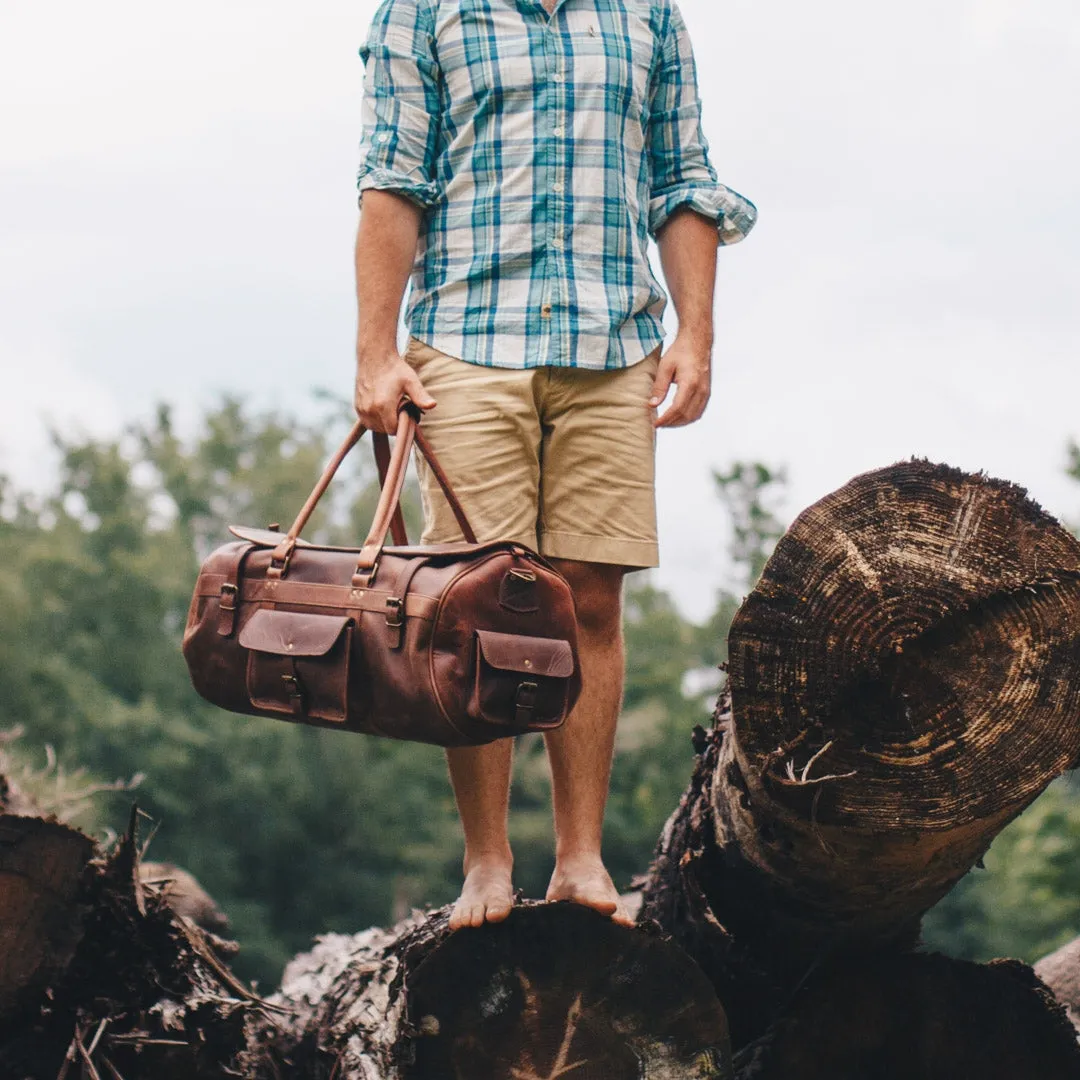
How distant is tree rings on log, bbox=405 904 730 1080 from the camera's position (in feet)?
9.13

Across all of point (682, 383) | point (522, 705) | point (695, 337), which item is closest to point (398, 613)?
point (522, 705)

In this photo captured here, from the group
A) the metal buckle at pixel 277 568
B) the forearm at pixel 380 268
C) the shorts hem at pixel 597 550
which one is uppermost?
the forearm at pixel 380 268

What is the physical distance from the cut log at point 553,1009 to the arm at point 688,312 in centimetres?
105

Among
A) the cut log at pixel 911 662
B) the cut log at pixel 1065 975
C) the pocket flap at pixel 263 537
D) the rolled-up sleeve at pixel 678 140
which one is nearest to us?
the cut log at pixel 911 662

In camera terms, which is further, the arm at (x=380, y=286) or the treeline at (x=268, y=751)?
the treeline at (x=268, y=751)

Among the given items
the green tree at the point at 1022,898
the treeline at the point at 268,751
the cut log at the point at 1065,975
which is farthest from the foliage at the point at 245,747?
the cut log at the point at 1065,975

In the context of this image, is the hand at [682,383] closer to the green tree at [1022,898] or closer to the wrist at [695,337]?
the wrist at [695,337]

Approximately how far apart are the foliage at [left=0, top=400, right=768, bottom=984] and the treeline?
44 millimetres

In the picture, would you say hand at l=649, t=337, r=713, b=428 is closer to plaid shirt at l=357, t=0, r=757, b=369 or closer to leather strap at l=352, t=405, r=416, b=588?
plaid shirt at l=357, t=0, r=757, b=369

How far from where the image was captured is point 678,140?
330cm

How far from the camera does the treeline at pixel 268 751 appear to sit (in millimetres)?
30750

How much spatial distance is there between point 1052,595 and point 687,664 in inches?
1369

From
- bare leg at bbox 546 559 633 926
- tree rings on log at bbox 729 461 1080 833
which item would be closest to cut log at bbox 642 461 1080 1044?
tree rings on log at bbox 729 461 1080 833

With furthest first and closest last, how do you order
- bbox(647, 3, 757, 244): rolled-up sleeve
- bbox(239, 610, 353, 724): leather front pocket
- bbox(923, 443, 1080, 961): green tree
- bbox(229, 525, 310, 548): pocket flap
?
bbox(923, 443, 1080, 961): green tree → bbox(647, 3, 757, 244): rolled-up sleeve → bbox(229, 525, 310, 548): pocket flap → bbox(239, 610, 353, 724): leather front pocket
